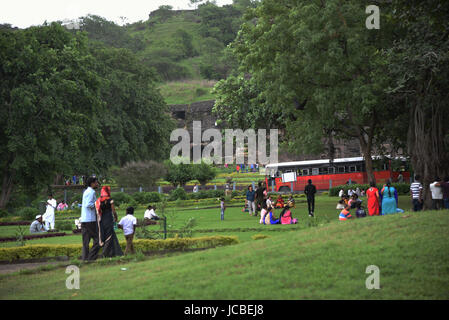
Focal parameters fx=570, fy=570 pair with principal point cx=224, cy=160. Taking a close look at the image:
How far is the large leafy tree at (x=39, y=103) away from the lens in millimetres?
27281

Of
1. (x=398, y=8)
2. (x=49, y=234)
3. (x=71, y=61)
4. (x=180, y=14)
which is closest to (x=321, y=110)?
(x=398, y=8)

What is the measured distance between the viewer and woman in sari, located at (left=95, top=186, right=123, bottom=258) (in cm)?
1105

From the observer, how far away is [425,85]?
16.8 meters

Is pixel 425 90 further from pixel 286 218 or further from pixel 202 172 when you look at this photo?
pixel 202 172

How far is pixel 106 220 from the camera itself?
36.5 feet

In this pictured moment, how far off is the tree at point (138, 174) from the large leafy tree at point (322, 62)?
1961cm

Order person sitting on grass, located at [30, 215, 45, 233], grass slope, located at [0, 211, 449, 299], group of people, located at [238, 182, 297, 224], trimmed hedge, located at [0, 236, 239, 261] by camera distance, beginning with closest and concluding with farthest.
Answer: grass slope, located at [0, 211, 449, 299], trimmed hedge, located at [0, 236, 239, 261], group of people, located at [238, 182, 297, 224], person sitting on grass, located at [30, 215, 45, 233]

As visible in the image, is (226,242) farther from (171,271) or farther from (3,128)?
(3,128)

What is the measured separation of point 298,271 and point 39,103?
22.9 meters

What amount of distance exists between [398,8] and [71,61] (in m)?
22.2

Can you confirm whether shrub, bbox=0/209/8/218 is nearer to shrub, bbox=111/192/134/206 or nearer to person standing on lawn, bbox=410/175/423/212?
shrub, bbox=111/192/134/206

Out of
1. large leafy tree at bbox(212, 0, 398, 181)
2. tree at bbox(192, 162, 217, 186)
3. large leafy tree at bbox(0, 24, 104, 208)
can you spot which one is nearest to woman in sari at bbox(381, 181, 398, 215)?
large leafy tree at bbox(212, 0, 398, 181)

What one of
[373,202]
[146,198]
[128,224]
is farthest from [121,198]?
[128,224]

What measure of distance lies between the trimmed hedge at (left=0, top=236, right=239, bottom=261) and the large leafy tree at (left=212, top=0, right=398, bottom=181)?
868 cm
